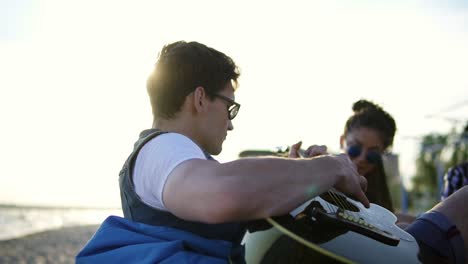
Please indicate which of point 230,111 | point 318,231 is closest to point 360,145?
point 230,111

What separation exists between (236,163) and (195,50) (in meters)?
0.84

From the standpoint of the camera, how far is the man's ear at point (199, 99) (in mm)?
1940

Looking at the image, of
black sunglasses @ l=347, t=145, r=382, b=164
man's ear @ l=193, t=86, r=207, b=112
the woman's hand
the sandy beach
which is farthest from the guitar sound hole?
the sandy beach

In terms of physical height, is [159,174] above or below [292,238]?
above

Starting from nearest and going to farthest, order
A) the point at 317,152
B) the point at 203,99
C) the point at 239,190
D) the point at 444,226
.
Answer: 1. the point at 239,190
2. the point at 444,226
3. the point at 203,99
4. the point at 317,152

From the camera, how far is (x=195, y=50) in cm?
205

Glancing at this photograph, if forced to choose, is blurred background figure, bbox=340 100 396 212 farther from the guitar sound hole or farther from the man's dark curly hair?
the man's dark curly hair

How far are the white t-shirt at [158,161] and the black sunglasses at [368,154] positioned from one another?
99.2 inches

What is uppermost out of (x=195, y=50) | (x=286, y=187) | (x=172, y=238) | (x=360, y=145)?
(x=195, y=50)

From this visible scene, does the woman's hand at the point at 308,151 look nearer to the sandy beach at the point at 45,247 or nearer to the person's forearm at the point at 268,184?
the person's forearm at the point at 268,184

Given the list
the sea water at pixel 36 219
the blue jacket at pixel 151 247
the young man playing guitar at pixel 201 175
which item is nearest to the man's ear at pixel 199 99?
the young man playing guitar at pixel 201 175

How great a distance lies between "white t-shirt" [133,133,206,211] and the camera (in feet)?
4.62

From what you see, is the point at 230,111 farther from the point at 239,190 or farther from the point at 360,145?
the point at 360,145

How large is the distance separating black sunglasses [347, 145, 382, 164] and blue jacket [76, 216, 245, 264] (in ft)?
7.83
